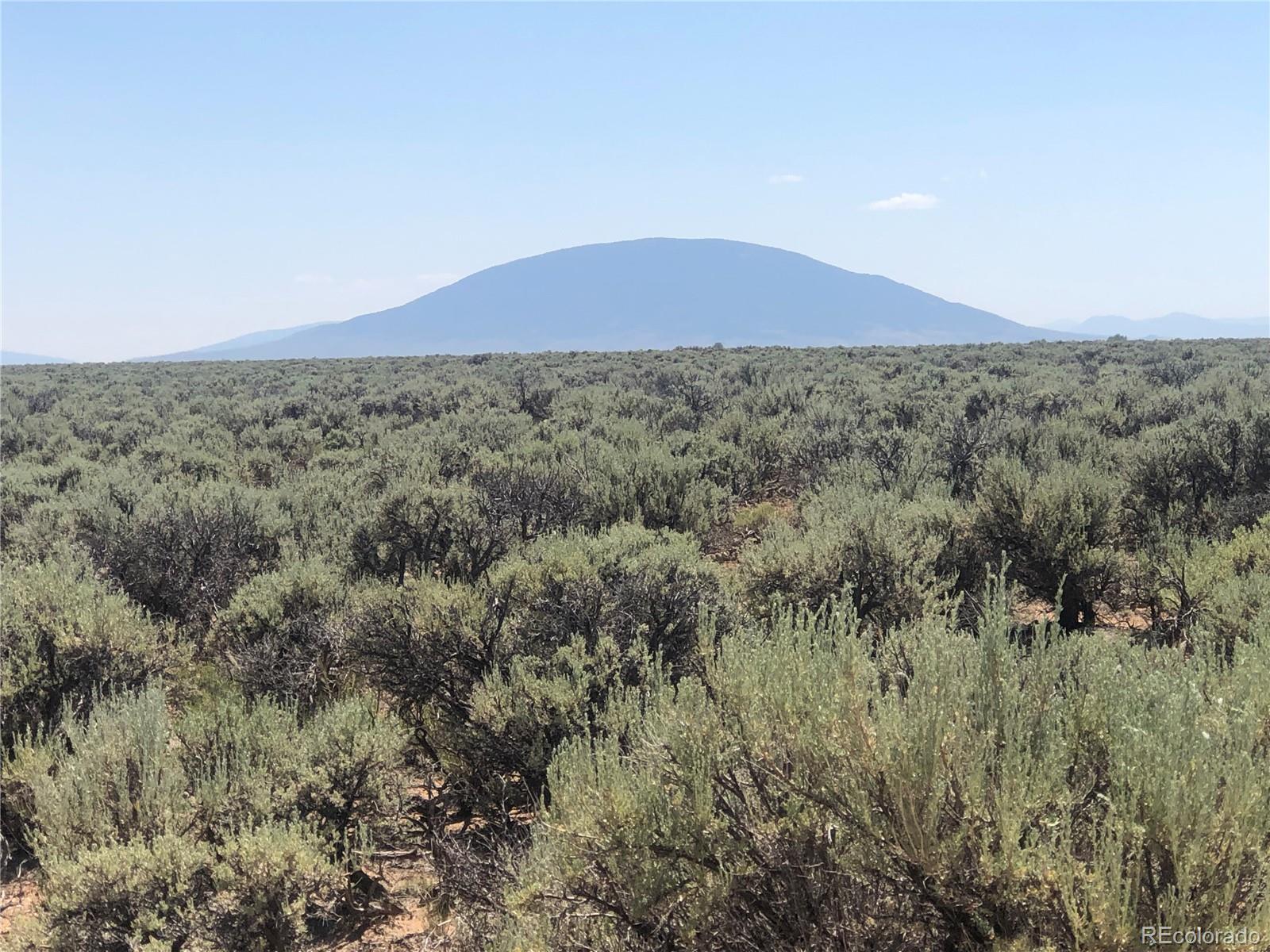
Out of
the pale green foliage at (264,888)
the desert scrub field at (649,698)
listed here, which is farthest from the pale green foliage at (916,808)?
the pale green foliage at (264,888)

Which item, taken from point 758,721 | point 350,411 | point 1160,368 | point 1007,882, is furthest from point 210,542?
point 1160,368

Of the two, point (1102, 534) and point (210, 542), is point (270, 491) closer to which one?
point (210, 542)

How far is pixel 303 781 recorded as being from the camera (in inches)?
165

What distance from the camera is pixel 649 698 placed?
11.8 feet

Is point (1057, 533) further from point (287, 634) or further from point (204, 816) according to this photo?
point (204, 816)

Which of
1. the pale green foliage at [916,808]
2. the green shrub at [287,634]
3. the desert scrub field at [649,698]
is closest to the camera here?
the pale green foliage at [916,808]

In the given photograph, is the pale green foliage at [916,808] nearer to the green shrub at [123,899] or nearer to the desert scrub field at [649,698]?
the desert scrub field at [649,698]

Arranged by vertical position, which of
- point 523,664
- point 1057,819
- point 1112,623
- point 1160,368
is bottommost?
point 1112,623

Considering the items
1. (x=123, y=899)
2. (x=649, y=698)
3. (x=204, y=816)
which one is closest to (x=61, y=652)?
(x=204, y=816)

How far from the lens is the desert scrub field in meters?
2.39

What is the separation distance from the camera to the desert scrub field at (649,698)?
2387mm

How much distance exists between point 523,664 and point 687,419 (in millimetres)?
12337

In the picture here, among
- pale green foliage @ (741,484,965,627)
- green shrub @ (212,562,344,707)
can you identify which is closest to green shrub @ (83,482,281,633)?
green shrub @ (212,562,344,707)

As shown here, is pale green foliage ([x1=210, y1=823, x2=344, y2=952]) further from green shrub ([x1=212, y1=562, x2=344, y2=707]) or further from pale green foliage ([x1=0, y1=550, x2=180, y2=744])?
pale green foliage ([x1=0, y1=550, x2=180, y2=744])
